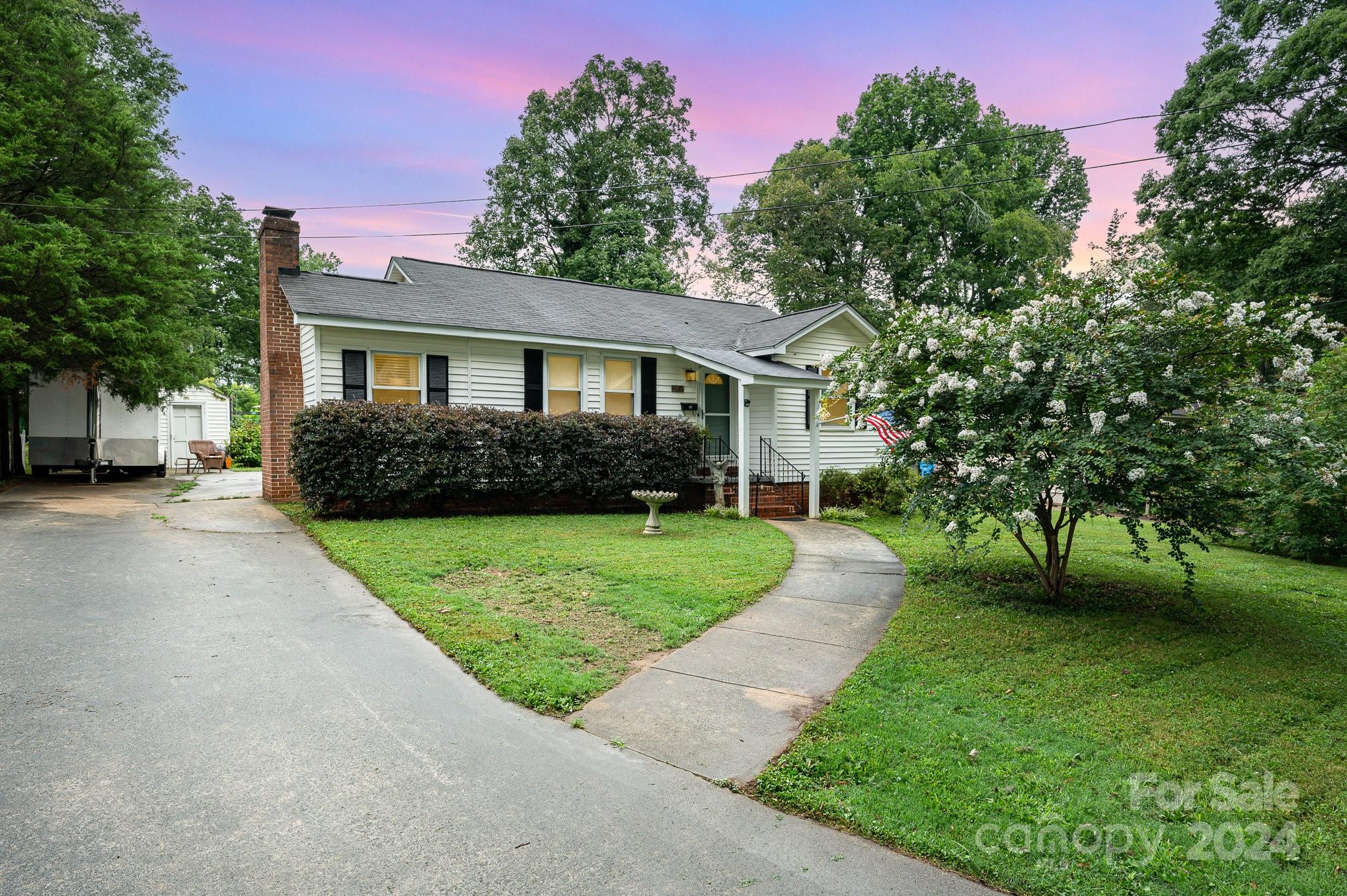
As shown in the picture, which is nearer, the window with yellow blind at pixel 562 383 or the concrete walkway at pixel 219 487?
the concrete walkway at pixel 219 487

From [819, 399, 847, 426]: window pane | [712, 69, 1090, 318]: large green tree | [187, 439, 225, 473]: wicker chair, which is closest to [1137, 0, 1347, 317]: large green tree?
[712, 69, 1090, 318]: large green tree

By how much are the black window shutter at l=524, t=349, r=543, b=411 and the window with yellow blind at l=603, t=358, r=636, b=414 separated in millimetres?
1449

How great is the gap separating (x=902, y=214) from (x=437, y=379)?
82.1ft

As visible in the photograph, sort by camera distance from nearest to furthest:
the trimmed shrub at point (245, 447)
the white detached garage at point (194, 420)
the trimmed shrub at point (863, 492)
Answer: the trimmed shrub at point (863, 492) → the white detached garage at point (194, 420) → the trimmed shrub at point (245, 447)

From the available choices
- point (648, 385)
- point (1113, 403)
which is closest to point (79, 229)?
point (648, 385)

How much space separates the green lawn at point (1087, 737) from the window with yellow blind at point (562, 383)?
9.60 metres

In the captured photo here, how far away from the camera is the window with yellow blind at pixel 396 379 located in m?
12.5

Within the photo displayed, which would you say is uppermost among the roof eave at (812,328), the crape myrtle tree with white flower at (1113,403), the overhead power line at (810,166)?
the overhead power line at (810,166)

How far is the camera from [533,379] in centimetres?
1399

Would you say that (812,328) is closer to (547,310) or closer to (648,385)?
(648,385)

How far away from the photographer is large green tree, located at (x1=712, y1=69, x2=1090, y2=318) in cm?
2923

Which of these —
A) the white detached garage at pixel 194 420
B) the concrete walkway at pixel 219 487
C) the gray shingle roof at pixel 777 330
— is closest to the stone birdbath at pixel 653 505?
the gray shingle roof at pixel 777 330

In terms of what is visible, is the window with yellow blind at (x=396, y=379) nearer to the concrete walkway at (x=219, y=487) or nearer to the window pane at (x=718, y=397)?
the concrete walkway at (x=219, y=487)

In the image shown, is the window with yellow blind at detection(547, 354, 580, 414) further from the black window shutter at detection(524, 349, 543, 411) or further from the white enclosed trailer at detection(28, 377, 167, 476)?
the white enclosed trailer at detection(28, 377, 167, 476)
